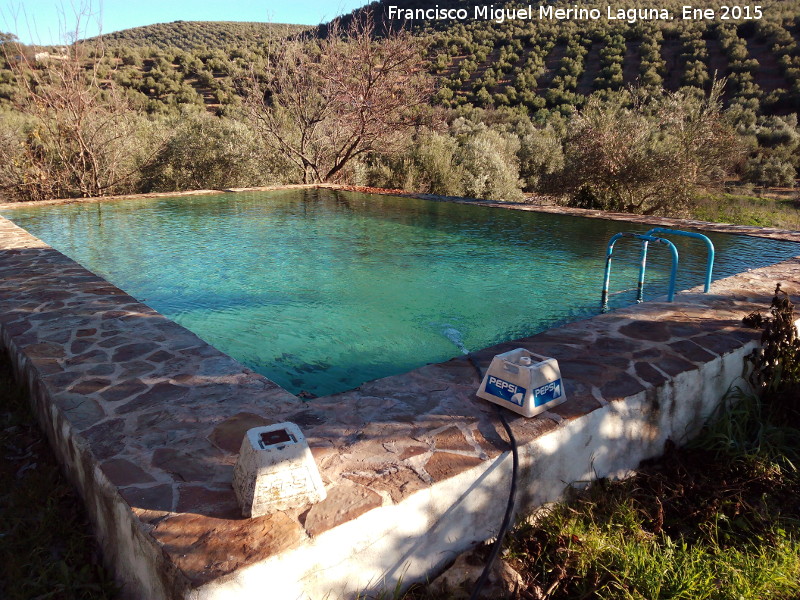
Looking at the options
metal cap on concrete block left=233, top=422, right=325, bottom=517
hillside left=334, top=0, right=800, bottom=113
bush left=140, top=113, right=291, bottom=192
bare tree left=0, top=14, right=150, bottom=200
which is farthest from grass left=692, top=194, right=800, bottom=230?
bare tree left=0, top=14, right=150, bottom=200

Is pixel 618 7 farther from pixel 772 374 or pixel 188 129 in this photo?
pixel 772 374

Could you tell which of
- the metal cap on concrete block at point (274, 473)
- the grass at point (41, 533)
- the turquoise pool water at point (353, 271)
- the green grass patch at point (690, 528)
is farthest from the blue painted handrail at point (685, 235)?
the grass at point (41, 533)

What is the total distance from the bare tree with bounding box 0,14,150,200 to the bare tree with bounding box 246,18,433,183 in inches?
136

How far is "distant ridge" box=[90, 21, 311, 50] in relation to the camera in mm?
33688

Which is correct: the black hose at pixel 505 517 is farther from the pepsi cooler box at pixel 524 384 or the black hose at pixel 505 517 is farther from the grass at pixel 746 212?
the grass at pixel 746 212

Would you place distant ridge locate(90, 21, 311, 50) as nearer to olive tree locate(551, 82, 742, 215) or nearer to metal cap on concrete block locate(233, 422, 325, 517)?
olive tree locate(551, 82, 742, 215)

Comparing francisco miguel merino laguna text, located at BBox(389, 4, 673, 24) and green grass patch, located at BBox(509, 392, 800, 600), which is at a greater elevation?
francisco miguel merino laguna text, located at BBox(389, 4, 673, 24)

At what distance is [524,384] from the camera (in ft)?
7.55

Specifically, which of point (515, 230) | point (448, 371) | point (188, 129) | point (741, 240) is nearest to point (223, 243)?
point (515, 230)

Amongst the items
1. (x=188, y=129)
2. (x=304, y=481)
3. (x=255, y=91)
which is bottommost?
(x=304, y=481)

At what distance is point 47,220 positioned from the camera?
29.0ft

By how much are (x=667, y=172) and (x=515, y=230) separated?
4406 millimetres

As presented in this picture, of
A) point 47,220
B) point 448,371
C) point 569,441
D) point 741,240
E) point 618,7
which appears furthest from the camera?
point 618,7

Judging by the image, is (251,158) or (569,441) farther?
(251,158)
